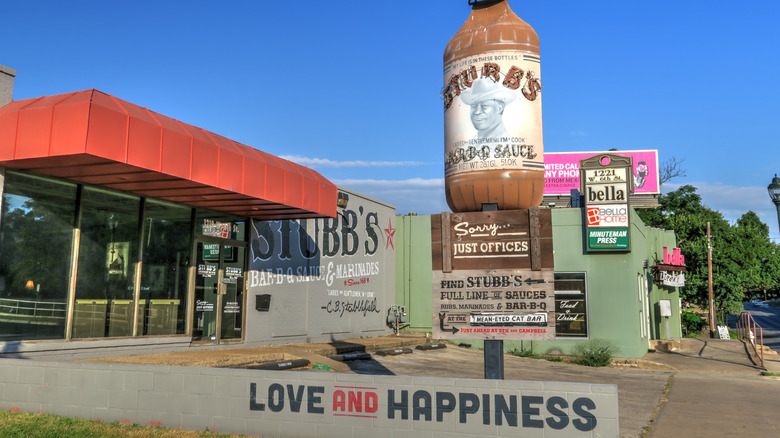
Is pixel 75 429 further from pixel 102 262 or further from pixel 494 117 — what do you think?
pixel 494 117

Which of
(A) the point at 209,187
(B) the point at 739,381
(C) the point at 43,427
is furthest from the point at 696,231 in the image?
(C) the point at 43,427

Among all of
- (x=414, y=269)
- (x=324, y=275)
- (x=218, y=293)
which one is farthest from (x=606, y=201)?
(x=218, y=293)

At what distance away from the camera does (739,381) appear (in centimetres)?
1562

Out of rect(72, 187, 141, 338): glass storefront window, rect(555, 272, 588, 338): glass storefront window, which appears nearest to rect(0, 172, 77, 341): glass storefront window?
rect(72, 187, 141, 338): glass storefront window

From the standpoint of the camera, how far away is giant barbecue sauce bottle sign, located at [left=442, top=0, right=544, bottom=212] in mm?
8031

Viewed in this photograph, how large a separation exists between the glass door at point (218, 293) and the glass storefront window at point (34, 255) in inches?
144

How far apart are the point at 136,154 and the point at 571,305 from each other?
15.9 meters

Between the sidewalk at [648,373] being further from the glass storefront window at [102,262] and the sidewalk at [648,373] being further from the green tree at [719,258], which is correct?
the green tree at [719,258]

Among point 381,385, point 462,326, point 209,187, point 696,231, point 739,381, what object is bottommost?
point 739,381

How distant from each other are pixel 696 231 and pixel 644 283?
23.8m

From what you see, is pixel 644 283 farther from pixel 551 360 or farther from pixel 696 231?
pixel 696 231

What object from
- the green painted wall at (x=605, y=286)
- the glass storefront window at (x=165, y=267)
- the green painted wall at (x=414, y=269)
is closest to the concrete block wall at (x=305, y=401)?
the glass storefront window at (x=165, y=267)

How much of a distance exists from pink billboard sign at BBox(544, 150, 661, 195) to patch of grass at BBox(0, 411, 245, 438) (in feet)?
102

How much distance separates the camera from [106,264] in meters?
12.1
